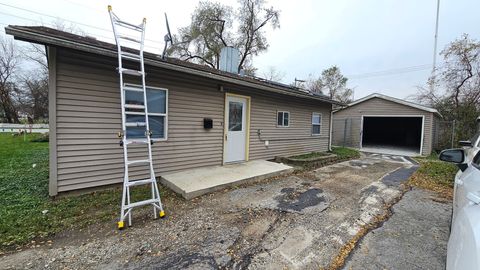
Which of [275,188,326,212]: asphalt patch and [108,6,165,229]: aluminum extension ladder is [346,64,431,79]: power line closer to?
[275,188,326,212]: asphalt patch

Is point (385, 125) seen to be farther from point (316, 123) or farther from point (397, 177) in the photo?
point (397, 177)

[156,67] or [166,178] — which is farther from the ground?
[156,67]

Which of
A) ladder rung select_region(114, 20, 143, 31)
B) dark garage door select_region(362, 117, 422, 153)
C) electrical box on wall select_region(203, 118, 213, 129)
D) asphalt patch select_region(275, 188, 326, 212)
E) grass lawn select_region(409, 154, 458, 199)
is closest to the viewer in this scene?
ladder rung select_region(114, 20, 143, 31)

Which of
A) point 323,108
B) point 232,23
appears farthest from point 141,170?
point 232,23

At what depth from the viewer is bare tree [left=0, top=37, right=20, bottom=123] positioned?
84.9 feet

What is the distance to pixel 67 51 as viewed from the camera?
12.8 feet

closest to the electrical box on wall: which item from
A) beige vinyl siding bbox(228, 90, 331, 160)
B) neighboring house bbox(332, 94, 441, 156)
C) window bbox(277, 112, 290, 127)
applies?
beige vinyl siding bbox(228, 90, 331, 160)

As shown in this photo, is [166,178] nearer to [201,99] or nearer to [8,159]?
[201,99]

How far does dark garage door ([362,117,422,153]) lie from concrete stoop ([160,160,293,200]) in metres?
14.7

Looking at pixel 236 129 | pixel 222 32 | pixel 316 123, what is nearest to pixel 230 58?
pixel 236 129

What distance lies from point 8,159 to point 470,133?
826 inches

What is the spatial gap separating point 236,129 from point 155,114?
2.65 metres

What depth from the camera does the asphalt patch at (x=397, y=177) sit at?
573cm

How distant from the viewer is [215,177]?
16.9ft
